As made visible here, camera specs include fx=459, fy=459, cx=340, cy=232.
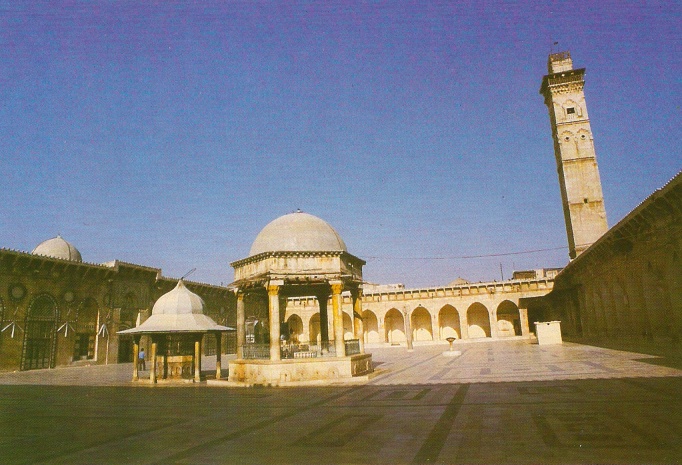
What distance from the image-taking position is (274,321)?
51.9 ft

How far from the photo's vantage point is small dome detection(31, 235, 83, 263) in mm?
33344

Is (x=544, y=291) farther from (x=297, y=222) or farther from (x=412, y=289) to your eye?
(x=297, y=222)

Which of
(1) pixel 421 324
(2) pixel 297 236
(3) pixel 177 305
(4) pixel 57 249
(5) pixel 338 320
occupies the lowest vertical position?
(1) pixel 421 324

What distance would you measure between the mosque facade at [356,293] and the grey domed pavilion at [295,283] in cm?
5

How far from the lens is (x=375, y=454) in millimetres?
5566

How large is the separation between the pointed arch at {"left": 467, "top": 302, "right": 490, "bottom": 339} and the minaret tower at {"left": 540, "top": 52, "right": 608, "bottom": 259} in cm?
1039

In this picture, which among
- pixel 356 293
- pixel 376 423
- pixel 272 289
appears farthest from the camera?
Answer: pixel 356 293

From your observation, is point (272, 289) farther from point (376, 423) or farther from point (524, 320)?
point (524, 320)

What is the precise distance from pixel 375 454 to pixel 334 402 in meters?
4.98

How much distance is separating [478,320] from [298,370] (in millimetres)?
37327

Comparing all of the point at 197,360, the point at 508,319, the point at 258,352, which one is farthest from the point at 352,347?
the point at 508,319

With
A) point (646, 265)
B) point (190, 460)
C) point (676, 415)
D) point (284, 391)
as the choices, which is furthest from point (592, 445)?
point (646, 265)

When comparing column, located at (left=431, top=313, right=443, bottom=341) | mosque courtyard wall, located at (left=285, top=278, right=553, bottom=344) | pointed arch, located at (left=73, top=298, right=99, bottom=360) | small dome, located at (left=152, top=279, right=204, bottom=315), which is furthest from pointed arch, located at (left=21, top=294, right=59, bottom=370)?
column, located at (left=431, top=313, right=443, bottom=341)

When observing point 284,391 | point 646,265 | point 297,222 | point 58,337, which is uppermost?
point 297,222
